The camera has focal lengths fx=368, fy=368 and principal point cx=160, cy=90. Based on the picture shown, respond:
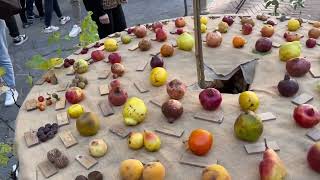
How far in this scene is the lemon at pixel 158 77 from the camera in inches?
81.4

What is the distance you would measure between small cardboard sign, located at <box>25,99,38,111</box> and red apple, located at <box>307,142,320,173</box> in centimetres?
143

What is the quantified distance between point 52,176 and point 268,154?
0.91 m

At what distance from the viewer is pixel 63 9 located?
656 cm

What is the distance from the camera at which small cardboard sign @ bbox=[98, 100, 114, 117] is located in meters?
1.91

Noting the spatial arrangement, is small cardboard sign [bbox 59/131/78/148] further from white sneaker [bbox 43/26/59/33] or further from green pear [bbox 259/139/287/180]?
white sneaker [bbox 43/26/59/33]

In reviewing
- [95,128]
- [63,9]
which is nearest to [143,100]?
[95,128]

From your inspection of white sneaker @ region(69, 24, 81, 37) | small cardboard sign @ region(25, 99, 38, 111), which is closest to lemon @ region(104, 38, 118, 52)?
small cardboard sign @ region(25, 99, 38, 111)

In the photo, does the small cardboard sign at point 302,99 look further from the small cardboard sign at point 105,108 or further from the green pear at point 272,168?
the small cardboard sign at point 105,108

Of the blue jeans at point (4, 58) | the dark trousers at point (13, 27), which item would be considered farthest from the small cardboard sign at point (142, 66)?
the dark trousers at point (13, 27)

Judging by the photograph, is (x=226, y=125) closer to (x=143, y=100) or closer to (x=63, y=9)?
(x=143, y=100)

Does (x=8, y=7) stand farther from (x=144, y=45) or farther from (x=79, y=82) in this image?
(x=144, y=45)

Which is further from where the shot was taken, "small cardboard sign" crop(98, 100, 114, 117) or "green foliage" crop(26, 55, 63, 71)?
"green foliage" crop(26, 55, 63, 71)

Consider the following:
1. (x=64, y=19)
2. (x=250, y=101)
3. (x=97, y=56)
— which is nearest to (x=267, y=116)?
(x=250, y=101)

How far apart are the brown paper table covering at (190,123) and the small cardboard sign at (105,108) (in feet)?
0.07
